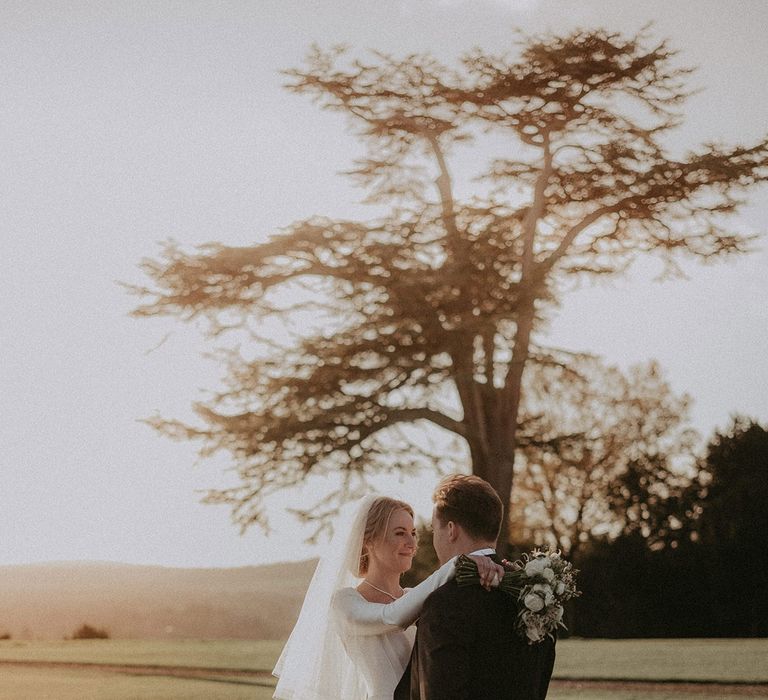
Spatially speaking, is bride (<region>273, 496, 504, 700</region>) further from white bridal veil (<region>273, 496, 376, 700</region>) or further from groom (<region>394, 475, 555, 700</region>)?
groom (<region>394, 475, 555, 700</region>)

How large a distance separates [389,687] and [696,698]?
10.0 metres

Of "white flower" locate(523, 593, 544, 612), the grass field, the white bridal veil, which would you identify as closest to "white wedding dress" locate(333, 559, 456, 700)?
the white bridal veil

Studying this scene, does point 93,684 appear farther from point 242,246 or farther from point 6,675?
point 242,246

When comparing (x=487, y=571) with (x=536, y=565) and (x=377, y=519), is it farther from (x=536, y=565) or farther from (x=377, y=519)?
(x=377, y=519)

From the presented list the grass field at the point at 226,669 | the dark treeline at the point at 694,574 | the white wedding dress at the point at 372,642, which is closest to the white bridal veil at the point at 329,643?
the white wedding dress at the point at 372,642

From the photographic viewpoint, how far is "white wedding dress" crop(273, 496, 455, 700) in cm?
429

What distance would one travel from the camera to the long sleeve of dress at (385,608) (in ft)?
12.5

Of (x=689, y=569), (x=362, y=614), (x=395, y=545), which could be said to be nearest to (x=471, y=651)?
(x=362, y=614)

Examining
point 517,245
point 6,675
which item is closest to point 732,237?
point 517,245

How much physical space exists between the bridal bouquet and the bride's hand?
0.8 inches

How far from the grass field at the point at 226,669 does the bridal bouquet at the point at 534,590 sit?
A: 1051cm

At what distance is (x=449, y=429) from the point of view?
1911 centimetres

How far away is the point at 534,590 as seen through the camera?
366 cm

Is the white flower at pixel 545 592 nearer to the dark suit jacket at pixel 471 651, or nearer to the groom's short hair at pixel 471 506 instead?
the dark suit jacket at pixel 471 651
